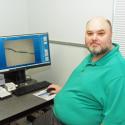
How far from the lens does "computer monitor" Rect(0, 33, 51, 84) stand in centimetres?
212

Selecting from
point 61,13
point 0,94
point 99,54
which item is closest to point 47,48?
A: point 61,13

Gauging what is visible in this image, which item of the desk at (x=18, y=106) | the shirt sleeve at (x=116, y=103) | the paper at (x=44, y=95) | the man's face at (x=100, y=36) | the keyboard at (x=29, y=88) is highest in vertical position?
the man's face at (x=100, y=36)

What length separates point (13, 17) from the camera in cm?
256

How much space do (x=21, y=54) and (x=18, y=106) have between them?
586 millimetres

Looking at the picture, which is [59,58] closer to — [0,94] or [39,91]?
[39,91]

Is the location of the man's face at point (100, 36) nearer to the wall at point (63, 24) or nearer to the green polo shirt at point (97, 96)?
the green polo shirt at point (97, 96)

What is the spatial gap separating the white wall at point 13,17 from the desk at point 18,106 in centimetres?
86

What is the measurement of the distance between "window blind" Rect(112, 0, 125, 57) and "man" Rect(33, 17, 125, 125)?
0.30m

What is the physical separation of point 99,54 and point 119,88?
33cm

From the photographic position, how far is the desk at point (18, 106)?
171cm

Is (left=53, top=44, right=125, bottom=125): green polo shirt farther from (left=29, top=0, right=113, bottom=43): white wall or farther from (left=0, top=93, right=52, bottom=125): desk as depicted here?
(left=29, top=0, right=113, bottom=43): white wall

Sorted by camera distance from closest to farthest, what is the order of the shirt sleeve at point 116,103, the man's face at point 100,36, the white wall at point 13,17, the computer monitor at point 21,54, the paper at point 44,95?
1. the shirt sleeve at point 116,103
2. the man's face at point 100,36
3. the paper at point 44,95
4. the computer monitor at point 21,54
5. the white wall at point 13,17

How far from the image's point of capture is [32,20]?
8.79 feet

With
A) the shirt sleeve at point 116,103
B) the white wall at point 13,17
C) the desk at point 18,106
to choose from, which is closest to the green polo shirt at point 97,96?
the shirt sleeve at point 116,103
